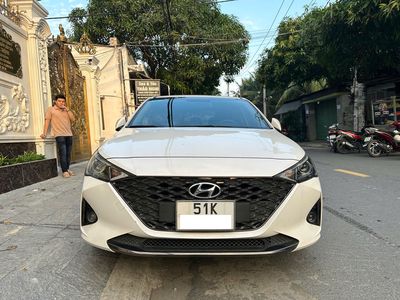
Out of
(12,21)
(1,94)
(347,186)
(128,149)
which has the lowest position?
(347,186)

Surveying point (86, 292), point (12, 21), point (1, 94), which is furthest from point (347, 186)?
point (12, 21)

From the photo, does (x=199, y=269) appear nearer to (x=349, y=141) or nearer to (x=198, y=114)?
(x=198, y=114)

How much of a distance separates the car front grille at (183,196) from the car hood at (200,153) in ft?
0.18

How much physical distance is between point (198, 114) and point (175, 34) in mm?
17456

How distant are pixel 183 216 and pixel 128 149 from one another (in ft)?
2.25

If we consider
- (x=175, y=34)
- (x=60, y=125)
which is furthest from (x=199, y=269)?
(x=175, y=34)

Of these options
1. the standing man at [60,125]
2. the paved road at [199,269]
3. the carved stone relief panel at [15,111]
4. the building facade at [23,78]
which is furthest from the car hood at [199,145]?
the standing man at [60,125]

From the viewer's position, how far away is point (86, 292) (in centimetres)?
269

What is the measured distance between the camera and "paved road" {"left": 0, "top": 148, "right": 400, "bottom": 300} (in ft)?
8.82

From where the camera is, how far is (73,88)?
11688 millimetres

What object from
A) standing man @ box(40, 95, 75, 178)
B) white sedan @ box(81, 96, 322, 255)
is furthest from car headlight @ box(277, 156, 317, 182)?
standing man @ box(40, 95, 75, 178)

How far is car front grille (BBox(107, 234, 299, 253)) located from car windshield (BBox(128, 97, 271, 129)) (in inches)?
61.0

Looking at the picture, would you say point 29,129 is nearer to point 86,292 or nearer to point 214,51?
point 86,292

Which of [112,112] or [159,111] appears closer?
[159,111]
